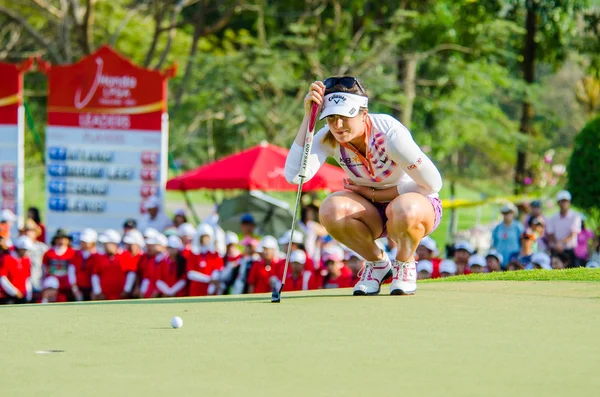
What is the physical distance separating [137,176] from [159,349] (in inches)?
499

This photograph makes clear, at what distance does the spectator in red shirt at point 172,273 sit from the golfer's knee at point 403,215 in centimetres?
776

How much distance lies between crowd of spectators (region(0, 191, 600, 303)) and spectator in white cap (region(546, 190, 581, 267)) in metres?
0.01

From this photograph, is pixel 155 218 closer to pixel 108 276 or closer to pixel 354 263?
pixel 108 276

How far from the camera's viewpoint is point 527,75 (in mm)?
22984

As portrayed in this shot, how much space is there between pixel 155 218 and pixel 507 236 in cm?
523

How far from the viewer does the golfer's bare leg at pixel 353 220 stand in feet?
24.3

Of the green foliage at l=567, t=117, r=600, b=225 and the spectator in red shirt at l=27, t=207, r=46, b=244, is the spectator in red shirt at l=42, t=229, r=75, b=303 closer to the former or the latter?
the spectator in red shirt at l=27, t=207, r=46, b=244

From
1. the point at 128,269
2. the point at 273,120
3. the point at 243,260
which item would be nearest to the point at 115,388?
the point at 243,260

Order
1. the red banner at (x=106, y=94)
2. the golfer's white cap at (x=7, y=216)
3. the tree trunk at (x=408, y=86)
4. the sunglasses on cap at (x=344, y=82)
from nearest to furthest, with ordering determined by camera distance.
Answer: the sunglasses on cap at (x=344, y=82) → the golfer's white cap at (x=7, y=216) → the red banner at (x=106, y=94) → the tree trunk at (x=408, y=86)

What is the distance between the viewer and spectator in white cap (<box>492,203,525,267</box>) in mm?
14891

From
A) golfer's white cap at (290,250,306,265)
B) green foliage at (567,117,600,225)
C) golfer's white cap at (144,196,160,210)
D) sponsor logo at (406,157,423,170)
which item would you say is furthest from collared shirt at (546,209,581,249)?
sponsor logo at (406,157,423,170)

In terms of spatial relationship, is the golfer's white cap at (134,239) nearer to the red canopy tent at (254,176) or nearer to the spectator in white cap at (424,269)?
the red canopy tent at (254,176)

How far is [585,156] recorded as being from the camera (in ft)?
53.9

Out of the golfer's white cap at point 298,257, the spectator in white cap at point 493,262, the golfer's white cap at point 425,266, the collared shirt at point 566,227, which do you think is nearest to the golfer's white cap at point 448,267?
the golfer's white cap at point 425,266
